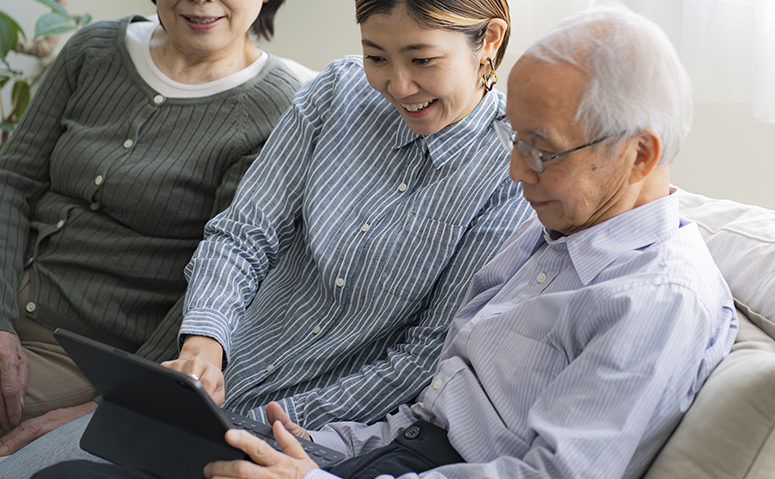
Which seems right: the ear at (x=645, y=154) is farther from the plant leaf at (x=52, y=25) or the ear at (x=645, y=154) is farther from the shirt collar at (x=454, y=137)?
the plant leaf at (x=52, y=25)

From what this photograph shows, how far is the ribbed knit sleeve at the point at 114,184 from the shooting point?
1.49 meters

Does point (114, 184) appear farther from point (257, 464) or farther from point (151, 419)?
point (257, 464)

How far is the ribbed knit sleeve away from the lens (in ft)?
4.89

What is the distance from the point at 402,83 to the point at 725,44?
91 cm

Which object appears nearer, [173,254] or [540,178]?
[540,178]

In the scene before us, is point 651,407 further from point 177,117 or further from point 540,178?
point 177,117

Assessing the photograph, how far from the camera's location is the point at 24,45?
3010mm

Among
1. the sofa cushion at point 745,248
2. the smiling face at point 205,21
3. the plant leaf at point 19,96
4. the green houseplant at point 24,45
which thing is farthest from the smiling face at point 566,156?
the plant leaf at point 19,96

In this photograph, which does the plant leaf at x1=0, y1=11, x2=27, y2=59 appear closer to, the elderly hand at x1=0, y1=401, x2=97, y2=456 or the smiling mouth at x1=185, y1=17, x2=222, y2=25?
the smiling mouth at x1=185, y1=17, x2=222, y2=25

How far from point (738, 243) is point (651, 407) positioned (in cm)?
43

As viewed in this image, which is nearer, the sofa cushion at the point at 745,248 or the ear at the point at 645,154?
the ear at the point at 645,154

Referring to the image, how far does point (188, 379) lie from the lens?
0.72m

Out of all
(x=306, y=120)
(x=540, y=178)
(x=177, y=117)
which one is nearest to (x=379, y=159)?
(x=306, y=120)

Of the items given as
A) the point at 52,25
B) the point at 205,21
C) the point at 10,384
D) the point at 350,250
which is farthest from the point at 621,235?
the point at 52,25
